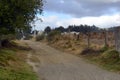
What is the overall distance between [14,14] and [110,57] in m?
8.02

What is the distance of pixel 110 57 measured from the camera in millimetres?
33250

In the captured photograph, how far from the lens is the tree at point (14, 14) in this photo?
29764 millimetres

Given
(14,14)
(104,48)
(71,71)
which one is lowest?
(71,71)

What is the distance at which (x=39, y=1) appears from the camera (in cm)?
3422

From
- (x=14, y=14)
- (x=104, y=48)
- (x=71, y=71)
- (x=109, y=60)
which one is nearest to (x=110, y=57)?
(x=109, y=60)

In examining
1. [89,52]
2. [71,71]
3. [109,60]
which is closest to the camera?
[71,71]

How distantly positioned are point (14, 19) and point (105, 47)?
426 inches

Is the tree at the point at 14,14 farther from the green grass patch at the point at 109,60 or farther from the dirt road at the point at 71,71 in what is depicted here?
the green grass patch at the point at 109,60

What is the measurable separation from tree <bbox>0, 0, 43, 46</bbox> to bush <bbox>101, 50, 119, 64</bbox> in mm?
6707

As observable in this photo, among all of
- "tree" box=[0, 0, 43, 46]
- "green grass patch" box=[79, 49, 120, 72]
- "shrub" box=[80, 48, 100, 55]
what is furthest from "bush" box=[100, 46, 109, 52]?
"tree" box=[0, 0, 43, 46]

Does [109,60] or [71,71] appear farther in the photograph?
[109,60]

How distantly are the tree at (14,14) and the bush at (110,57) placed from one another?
6.71 meters

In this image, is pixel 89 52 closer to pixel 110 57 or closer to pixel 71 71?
pixel 110 57

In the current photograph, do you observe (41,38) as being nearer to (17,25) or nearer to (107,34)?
(107,34)
